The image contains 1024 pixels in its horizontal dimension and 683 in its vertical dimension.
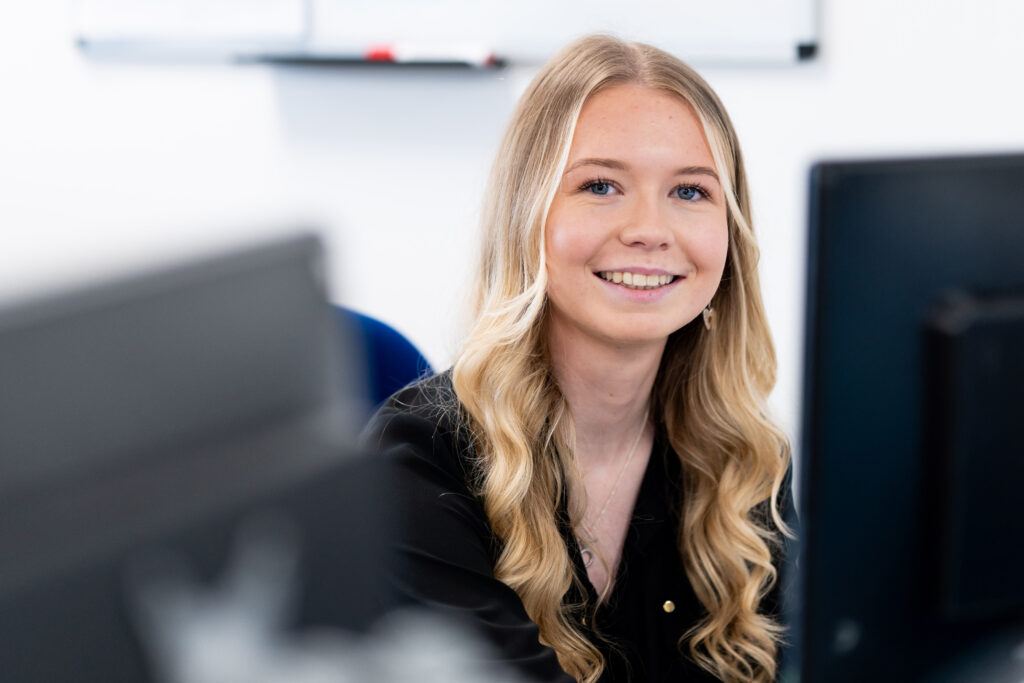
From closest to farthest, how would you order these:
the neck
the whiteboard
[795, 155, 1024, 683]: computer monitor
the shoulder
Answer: [795, 155, 1024, 683]: computer monitor < the shoulder < the neck < the whiteboard

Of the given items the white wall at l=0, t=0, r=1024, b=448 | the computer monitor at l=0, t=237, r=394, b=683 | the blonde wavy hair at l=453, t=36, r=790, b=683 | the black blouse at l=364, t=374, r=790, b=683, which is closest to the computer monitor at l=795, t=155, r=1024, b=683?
the computer monitor at l=0, t=237, r=394, b=683

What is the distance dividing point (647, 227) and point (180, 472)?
2.72 ft

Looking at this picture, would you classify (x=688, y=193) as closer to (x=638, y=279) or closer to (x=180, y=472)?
(x=638, y=279)

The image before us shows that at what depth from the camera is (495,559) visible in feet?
3.87

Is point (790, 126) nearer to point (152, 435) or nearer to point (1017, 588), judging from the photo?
point (1017, 588)

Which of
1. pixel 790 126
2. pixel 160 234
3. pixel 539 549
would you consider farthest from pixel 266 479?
pixel 160 234

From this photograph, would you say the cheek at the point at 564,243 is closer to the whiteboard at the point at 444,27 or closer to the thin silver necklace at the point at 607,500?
the thin silver necklace at the point at 607,500

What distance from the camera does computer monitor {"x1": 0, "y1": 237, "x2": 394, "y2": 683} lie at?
Result: 41cm

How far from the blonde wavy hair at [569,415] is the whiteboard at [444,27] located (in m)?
0.84

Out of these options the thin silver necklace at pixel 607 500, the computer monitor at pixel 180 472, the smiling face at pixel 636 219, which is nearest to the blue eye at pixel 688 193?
the smiling face at pixel 636 219

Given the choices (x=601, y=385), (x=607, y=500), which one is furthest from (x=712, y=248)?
(x=607, y=500)

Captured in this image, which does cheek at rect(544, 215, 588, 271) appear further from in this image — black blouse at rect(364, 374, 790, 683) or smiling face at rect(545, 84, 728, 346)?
black blouse at rect(364, 374, 790, 683)

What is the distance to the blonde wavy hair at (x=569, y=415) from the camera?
1.20 meters

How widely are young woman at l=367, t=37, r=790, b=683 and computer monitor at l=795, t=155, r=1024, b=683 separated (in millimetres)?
552
